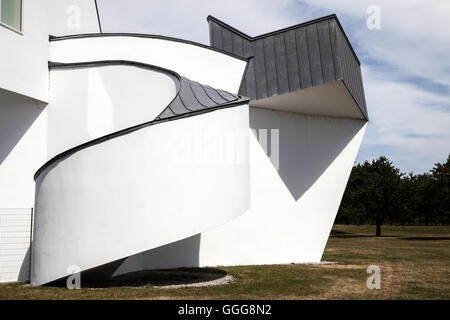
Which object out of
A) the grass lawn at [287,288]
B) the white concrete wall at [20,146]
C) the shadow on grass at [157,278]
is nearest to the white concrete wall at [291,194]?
the grass lawn at [287,288]

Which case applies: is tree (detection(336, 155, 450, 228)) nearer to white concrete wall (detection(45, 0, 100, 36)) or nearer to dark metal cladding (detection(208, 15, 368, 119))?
dark metal cladding (detection(208, 15, 368, 119))

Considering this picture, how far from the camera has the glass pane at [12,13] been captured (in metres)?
10.1

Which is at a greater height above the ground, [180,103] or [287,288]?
[180,103]

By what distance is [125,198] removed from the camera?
7922 millimetres

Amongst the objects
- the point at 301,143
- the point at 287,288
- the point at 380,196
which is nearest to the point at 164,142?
the point at 287,288

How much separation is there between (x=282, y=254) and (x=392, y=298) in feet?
18.2

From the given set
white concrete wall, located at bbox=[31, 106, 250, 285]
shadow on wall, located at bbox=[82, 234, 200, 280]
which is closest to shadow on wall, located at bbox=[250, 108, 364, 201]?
shadow on wall, located at bbox=[82, 234, 200, 280]

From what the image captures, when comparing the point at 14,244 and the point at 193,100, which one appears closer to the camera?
the point at 193,100

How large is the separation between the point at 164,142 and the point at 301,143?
684 centimetres

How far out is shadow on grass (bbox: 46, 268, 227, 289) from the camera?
9.12 metres

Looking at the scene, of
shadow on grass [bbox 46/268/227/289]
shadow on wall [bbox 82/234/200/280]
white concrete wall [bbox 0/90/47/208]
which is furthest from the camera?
shadow on wall [bbox 82/234/200/280]

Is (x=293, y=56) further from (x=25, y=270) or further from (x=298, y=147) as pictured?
(x=25, y=270)

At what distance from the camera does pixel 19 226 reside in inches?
400

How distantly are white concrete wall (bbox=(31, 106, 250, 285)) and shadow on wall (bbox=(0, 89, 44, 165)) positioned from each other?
2710 millimetres
